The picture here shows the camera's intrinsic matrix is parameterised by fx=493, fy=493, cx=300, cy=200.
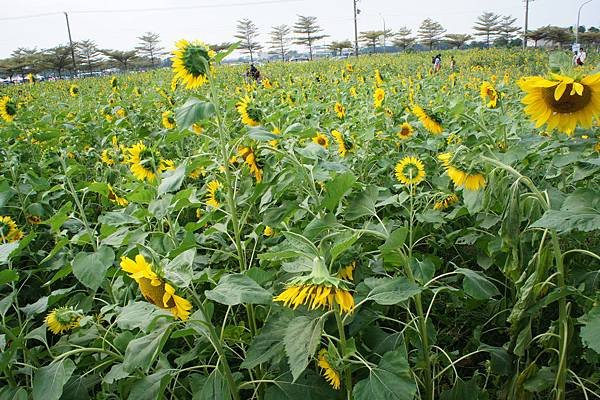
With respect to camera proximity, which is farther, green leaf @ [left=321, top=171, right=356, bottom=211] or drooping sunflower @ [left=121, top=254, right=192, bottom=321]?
green leaf @ [left=321, top=171, right=356, bottom=211]

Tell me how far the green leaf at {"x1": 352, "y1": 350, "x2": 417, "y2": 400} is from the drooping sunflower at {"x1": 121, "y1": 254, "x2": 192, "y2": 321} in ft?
1.19

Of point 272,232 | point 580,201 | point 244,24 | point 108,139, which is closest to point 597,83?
point 580,201

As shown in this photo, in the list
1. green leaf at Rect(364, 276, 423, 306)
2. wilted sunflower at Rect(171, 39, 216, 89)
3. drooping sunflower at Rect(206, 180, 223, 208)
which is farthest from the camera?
drooping sunflower at Rect(206, 180, 223, 208)

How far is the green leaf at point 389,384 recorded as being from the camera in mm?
902

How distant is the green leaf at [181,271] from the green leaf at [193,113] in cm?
29

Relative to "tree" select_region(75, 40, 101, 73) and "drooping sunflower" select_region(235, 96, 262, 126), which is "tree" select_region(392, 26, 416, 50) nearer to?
"tree" select_region(75, 40, 101, 73)

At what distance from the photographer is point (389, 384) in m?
0.92

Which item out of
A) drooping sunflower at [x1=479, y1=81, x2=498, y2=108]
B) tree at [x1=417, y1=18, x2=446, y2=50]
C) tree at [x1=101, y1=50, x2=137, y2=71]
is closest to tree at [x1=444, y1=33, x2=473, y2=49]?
tree at [x1=417, y1=18, x2=446, y2=50]

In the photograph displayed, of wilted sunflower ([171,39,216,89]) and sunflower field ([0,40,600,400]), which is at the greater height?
wilted sunflower ([171,39,216,89])

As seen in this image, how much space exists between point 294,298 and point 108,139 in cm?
290

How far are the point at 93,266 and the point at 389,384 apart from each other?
85 cm

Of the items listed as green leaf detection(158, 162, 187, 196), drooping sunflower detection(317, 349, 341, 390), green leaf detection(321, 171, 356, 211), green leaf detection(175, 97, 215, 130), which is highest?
green leaf detection(175, 97, 215, 130)

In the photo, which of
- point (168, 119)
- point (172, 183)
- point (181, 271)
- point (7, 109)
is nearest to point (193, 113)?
point (172, 183)

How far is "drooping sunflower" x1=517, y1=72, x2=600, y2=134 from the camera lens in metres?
1.09
